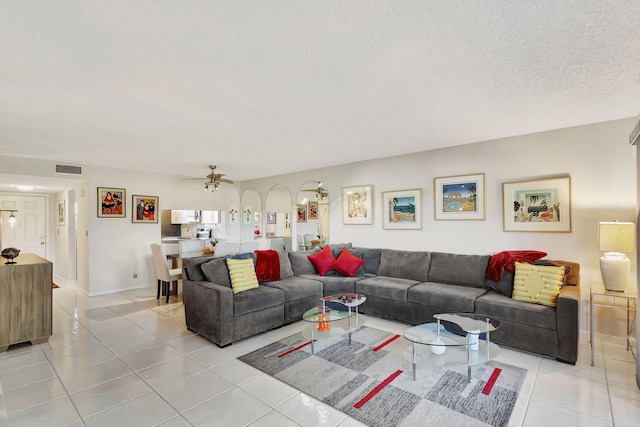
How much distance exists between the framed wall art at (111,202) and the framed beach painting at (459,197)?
5.77m

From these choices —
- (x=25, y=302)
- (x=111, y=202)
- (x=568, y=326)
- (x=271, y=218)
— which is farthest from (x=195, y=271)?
(x=271, y=218)

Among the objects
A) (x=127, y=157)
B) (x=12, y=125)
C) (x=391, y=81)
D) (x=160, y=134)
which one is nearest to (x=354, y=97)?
(x=391, y=81)

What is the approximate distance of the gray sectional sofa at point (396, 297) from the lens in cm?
303

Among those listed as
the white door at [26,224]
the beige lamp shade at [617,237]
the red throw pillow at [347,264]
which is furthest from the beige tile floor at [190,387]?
the white door at [26,224]

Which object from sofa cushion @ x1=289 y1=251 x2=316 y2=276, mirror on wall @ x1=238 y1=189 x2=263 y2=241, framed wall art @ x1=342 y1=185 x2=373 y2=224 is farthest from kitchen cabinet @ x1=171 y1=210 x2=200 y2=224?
framed wall art @ x1=342 y1=185 x2=373 y2=224

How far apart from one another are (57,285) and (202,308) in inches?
202

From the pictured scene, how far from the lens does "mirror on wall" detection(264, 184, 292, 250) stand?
7.93 m

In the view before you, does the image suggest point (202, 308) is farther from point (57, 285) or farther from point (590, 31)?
point (57, 285)

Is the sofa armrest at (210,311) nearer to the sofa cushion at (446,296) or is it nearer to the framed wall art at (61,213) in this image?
the sofa cushion at (446,296)

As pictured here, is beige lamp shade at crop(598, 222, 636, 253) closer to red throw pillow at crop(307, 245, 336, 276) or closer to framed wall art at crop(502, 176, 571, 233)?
framed wall art at crop(502, 176, 571, 233)

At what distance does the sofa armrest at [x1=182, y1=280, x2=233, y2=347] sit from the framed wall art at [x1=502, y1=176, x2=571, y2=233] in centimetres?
359

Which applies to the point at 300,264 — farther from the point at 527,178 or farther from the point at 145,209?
the point at 145,209

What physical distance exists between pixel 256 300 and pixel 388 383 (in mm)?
1699

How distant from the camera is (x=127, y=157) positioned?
5.08 metres
